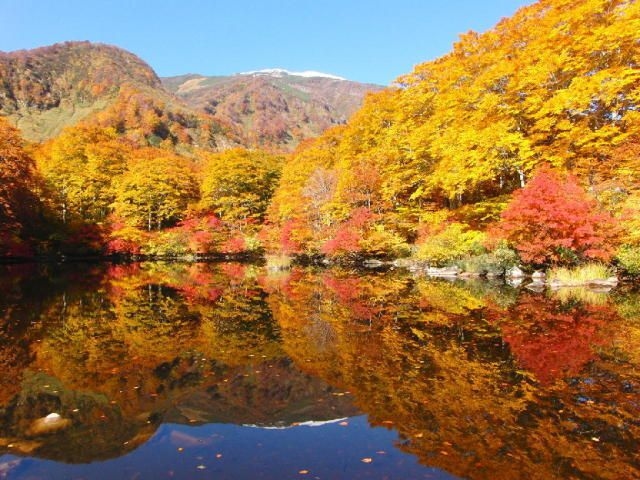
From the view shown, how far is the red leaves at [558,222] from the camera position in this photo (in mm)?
16969

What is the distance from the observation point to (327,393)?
704 centimetres

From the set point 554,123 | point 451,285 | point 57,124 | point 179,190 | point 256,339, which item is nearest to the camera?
point 256,339

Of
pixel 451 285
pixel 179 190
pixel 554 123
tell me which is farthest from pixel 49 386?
pixel 179 190

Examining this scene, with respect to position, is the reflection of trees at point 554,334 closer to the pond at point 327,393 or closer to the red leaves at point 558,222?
the pond at point 327,393

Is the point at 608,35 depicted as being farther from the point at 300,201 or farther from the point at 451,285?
the point at 300,201

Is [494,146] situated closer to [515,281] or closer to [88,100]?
[515,281]

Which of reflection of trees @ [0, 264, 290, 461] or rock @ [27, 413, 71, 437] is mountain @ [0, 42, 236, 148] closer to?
reflection of trees @ [0, 264, 290, 461]

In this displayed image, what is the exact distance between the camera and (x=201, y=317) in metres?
13.3

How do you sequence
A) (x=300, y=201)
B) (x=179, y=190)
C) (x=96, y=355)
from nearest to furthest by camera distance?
(x=96, y=355) < (x=300, y=201) < (x=179, y=190)

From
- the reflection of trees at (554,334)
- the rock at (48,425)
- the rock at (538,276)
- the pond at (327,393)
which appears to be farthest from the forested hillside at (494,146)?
the rock at (48,425)

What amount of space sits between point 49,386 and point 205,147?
4115 inches

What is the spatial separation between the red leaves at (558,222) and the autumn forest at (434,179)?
69 mm

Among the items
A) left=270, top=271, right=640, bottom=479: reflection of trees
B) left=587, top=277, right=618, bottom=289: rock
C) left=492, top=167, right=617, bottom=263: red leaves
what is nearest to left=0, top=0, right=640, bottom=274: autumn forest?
left=492, top=167, right=617, bottom=263: red leaves

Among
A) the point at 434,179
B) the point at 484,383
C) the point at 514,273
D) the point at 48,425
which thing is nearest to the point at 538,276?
the point at 514,273
